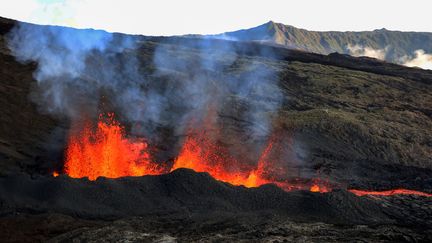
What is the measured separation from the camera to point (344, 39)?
120m

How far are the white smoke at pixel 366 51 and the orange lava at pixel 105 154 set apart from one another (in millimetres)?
100259

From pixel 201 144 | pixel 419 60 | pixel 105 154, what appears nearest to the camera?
pixel 105 154

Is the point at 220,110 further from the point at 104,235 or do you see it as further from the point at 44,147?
the point at 104,235

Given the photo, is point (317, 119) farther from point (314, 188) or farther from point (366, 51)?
point (366, 51)

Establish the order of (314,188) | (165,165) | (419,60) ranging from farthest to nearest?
(419,60)
(165,165)
(314,188)

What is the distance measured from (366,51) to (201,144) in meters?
101

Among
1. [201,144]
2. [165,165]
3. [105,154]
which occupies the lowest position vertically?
[165,165]

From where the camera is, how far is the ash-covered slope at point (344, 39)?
11125 cm

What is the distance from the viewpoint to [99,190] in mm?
13398

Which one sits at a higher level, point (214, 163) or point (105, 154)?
point (105, 154)

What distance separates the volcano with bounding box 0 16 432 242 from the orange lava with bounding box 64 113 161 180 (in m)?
0.07

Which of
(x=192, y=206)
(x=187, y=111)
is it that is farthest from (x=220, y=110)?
(x=192, y=206)

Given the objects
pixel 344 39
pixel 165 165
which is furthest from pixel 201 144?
pixel 344 39

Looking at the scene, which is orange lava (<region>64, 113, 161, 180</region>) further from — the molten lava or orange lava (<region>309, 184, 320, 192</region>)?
orange lava (<region>309, 184, 320, 192</region>)
